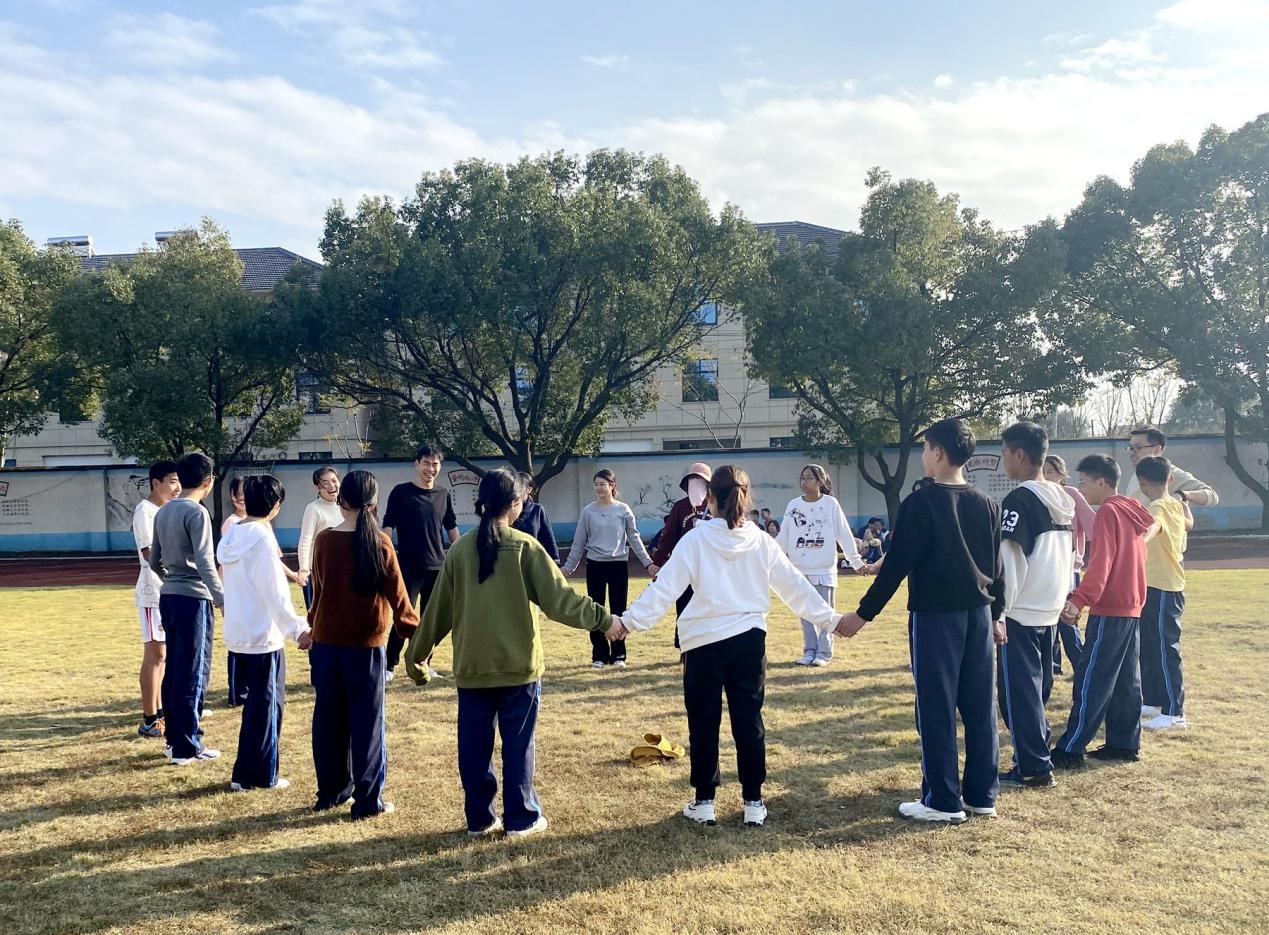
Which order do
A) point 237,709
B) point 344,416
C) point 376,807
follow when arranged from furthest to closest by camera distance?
1. point 344,416
2. point 237,709
3. point 376,807

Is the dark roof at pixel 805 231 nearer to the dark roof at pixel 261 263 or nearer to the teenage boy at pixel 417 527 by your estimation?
the dark roof at pixel 261 263

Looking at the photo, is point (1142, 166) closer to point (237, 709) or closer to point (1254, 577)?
point (1254, 577)

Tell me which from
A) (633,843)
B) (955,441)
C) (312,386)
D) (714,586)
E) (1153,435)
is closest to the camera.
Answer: (633,843)

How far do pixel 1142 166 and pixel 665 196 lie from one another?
13676mm

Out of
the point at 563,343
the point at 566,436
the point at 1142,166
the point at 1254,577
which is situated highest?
the point at 1142,166

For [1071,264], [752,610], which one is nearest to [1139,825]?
[752,610]

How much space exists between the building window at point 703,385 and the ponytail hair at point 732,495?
99.0 ft

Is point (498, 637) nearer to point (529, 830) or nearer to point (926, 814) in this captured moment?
point (529, 830)

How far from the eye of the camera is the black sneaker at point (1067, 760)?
18.0 feet

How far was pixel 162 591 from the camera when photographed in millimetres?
5918

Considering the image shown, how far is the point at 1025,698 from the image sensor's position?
516 centimetres

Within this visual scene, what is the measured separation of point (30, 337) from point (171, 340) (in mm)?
5500

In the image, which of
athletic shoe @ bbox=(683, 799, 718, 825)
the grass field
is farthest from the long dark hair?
athletic shoe @ bbox=(683, 799, 718, 825)

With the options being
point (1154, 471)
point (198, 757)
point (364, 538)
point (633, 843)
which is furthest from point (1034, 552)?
point (198, 757)
